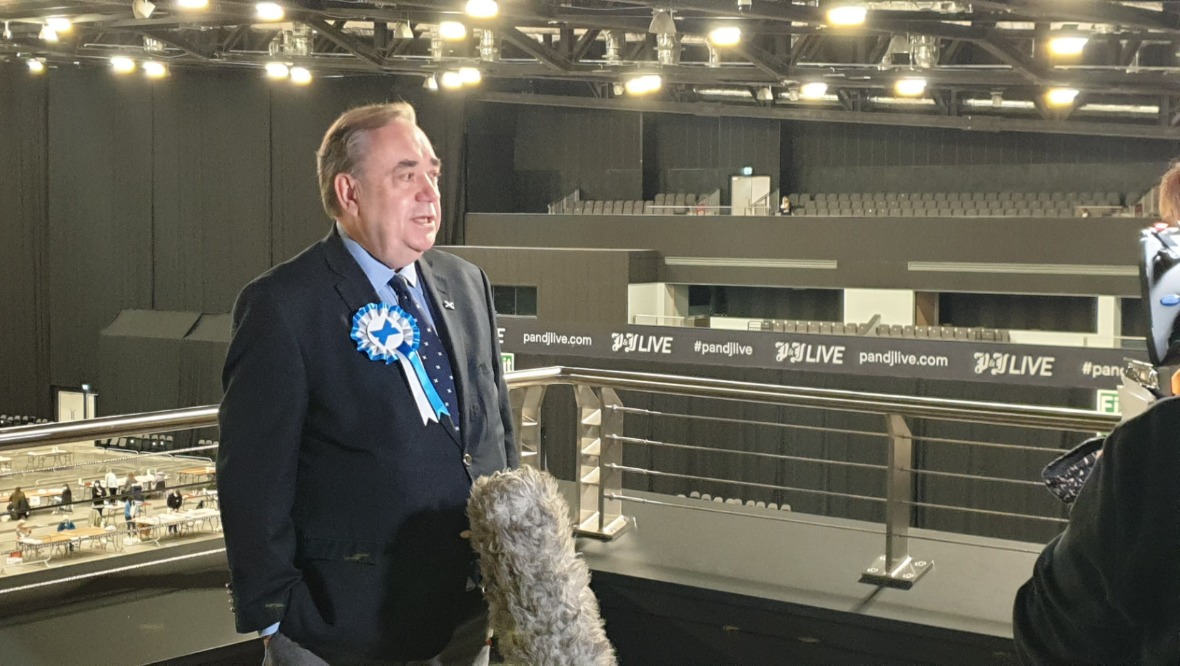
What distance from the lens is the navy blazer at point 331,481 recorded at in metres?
1.84

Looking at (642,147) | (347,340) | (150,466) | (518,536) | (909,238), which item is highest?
(642,147)

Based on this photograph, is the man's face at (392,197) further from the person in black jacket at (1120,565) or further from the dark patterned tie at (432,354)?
the person in black jacket at (1120,565)

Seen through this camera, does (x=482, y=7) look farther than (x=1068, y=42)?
No

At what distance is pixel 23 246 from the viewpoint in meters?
22.5

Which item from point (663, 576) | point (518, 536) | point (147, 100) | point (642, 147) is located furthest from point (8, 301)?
point (518, 536)

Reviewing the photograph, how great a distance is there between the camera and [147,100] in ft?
71.6

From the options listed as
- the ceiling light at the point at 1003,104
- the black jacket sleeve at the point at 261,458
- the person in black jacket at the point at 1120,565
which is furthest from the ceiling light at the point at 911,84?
the person in black jacket at the point at 1120,565

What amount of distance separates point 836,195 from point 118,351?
508 inches

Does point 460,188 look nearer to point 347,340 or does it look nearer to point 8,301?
Result: point 8,301

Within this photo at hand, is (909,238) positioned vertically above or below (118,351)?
above

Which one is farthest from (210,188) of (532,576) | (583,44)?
(532,576)

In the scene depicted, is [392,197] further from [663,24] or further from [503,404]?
[663,24]

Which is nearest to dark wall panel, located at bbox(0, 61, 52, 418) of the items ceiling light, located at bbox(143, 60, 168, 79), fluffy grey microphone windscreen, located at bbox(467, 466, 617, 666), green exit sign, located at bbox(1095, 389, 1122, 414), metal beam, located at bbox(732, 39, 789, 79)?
ceiling light, located at bbox(143, 60, 168, 79)

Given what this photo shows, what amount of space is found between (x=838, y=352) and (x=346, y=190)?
1243 centimetres
